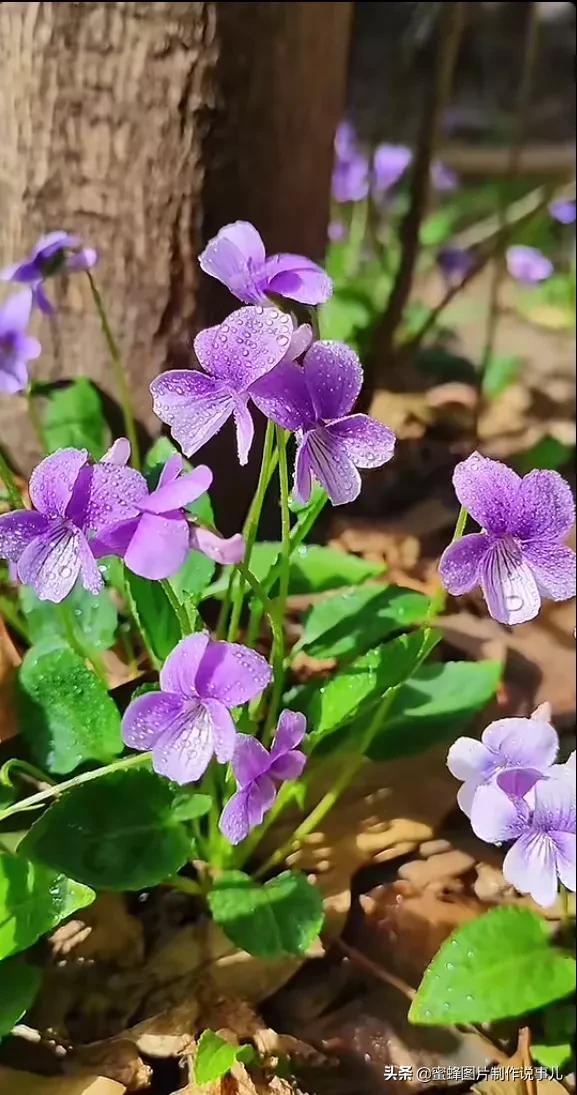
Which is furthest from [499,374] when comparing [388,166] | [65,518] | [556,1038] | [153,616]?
[65,518]

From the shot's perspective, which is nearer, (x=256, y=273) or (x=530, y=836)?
(x=530, y=836)

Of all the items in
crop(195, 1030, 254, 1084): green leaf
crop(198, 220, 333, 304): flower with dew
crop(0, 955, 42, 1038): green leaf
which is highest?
crop(198, 220, 333, 304): flower with dew

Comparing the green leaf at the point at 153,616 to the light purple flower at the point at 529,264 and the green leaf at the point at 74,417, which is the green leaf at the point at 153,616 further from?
the light purple flower at the point at 529,264

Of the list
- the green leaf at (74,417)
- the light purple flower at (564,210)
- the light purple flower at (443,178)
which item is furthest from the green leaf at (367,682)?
the light purple flower at (443,178)

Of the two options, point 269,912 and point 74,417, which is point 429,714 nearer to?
point 269,912

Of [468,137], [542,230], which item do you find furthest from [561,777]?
[468,137]

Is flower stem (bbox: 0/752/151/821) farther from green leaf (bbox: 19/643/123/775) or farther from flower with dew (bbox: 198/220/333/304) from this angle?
flower with dew (bbox: 198/220/333/304)

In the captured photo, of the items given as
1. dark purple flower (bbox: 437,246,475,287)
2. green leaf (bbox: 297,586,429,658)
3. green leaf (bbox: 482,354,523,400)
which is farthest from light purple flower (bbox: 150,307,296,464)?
dark purple flower (bbox: 437,246,475,287)
